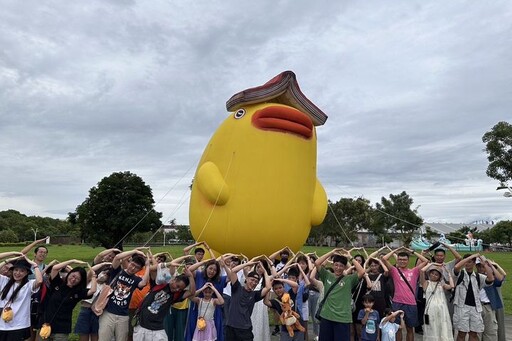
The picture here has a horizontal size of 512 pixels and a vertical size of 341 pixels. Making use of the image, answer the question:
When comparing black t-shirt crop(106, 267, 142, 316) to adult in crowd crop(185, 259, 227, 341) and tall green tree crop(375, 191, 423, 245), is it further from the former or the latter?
tall green tree crop(375, 191, 423, 245)

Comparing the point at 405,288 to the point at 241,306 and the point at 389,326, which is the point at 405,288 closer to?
the point at 389,326

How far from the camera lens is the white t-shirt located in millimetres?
4418

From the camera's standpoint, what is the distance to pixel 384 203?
42.1 m

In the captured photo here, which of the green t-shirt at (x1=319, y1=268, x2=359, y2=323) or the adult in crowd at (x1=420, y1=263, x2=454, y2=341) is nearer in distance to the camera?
the green t-shirt at (x1=319, y1=268, x2=359, y2=323)

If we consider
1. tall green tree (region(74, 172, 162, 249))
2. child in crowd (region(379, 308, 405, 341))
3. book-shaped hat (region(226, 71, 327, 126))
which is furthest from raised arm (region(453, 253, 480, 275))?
tall green tree (region(74, 172, 162, 249))

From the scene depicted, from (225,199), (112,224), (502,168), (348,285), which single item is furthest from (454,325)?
(502,168)

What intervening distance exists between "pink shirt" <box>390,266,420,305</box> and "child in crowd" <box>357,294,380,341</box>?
0.69m

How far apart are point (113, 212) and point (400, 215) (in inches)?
1098

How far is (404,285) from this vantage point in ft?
18.7

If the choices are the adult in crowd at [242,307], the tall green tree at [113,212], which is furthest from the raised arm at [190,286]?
the tall green tree at [113,212]

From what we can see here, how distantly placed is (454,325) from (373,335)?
1583mm

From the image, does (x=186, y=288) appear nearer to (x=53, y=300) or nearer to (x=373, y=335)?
(x=53, y=300)

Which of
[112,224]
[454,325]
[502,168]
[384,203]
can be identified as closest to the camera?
[454,325]

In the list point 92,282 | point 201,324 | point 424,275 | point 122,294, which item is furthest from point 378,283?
point 92,282
